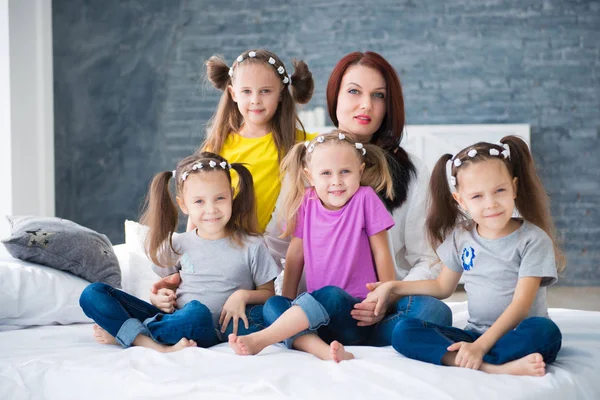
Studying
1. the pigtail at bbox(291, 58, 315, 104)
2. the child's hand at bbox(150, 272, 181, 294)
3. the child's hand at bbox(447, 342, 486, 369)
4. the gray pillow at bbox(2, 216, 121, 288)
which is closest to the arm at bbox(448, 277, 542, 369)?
the child's hand at bbox(447, 342, 486, 369)

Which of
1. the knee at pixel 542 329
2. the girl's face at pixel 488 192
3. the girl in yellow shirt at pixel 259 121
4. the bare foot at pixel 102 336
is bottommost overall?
the bare foot at pixel 102 336

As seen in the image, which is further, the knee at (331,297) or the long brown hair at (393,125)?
the long brown hair at (393,125)

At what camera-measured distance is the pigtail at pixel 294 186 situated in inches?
85.4

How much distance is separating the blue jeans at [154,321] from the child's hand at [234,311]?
0.02m

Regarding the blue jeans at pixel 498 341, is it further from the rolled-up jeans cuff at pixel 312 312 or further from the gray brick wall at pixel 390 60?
the gray brick wall at pixel 390 60

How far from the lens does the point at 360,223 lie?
2.06m

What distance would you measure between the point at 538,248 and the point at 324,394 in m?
0.72

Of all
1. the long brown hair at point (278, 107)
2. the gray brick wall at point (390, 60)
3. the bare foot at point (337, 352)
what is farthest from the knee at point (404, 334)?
the gray brick wall at point (390, 60)

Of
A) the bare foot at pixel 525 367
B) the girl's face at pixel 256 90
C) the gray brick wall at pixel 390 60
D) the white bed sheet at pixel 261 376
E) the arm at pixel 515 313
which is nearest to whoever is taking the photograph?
the white bed sheet at pixel 261 376

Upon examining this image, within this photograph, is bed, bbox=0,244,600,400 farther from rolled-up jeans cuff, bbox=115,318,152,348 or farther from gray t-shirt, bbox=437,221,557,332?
gray t-shirt, bbox=437,221,557,332

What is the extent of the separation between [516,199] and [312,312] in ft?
2.08

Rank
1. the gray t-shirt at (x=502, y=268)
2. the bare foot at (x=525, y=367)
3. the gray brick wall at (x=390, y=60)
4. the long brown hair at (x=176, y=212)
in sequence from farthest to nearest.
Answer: the gray brick wall at (x=390, y=60) → the long brown hair at (x=176, y=212) → the gray t-shirt at (x=502, y=268) → the bare foot at (x=525, y=367)

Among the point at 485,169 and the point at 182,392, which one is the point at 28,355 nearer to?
the point at 182,392

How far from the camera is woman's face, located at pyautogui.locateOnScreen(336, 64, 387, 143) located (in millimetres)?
2373
